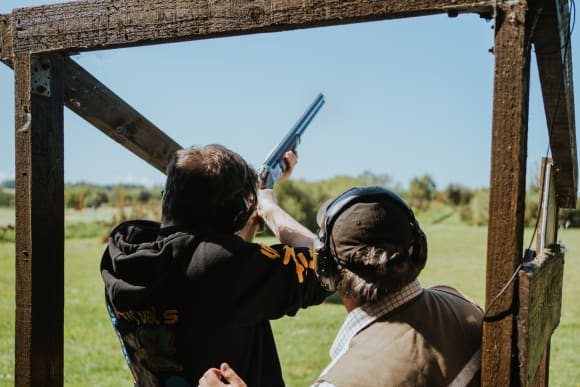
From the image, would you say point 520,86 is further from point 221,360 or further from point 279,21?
point 221,360

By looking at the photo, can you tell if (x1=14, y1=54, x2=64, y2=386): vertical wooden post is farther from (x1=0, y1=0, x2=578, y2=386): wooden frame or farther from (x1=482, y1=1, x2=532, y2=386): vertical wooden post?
(x1=482, y1=1, x2=532, y2=386): vertical wooden post

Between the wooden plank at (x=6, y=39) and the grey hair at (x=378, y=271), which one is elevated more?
the wooden plank at (x=6, y=39)

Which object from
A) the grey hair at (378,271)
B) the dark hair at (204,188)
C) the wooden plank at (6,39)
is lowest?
the grey hair at (378,271)

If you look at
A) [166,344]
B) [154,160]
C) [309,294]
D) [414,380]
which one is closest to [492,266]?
[414,380]

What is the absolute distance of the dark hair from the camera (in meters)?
1.85

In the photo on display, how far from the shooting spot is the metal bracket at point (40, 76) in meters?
2.11

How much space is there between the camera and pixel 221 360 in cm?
187

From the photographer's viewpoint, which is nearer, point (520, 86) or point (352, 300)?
point (520, 86)

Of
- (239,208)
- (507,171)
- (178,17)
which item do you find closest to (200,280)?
(239,208)

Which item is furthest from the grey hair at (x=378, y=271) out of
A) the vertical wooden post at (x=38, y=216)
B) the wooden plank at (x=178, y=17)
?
the vertical wooden post at (x=38, y=216)

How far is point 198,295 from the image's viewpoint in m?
1.79

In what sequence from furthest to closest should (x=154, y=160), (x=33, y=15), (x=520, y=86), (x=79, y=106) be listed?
(x=154, y=160)
(x=79, y=106)
(x=33, y=15)
(x=520, y=86)

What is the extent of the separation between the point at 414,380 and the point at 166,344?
804 millimetres

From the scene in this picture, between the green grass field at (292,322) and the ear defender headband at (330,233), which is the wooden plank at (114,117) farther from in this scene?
the green grass field at (292,322)
